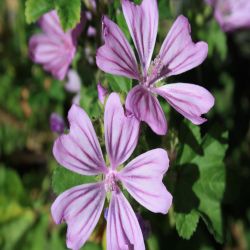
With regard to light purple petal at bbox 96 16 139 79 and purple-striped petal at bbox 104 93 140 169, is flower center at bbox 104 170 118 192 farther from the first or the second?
light purple petal at bbox 96 16 139 79

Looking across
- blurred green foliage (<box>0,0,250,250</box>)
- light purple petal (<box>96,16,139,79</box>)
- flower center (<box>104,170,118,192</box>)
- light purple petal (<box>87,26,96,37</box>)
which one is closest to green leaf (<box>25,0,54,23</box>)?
blurred green foliage (<box>0,0,250,250</box>)

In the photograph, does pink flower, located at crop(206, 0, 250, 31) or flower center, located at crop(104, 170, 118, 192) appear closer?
flower center, located at crop(104, 170, 118, 192)

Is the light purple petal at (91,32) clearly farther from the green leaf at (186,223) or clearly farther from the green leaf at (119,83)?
the green leaf at (186,223)

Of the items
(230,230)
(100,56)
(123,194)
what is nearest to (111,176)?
(123,194)

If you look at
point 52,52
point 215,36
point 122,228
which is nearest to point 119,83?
point 122,228

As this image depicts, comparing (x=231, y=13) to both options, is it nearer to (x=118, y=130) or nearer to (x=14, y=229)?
(x=118, y=130)

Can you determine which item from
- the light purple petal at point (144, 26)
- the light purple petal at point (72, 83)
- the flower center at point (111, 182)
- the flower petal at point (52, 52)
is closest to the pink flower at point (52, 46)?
the flower petal at point (52, 52)

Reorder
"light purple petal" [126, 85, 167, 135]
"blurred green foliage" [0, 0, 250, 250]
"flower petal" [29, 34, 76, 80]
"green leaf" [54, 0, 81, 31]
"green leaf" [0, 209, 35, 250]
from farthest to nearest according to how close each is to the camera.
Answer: "green leaf" [0, 209, 35, 250] → "flower petal" [29, 34, 76, 80] → "blurred green foliage" [0, 0, 250, 250] → "green leaf" [54, 0, 81, 31] → "light purple petal" [126, 85, 167, 135]
